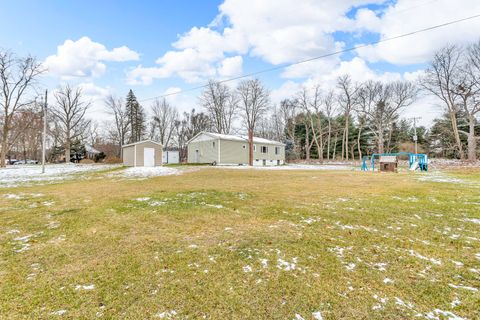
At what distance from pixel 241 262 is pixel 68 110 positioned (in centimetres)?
3971

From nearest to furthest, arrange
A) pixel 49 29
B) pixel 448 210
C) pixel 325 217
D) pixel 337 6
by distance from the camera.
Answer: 1. pixel 325 217
2. pixel 448 210
3. pixel 337 6
4. pixel 49 29

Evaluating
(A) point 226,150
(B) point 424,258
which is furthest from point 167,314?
(A) point 226,150

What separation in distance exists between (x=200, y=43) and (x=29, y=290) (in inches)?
661

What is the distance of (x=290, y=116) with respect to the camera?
41.3 metres

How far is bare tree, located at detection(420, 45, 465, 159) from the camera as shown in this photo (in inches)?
937

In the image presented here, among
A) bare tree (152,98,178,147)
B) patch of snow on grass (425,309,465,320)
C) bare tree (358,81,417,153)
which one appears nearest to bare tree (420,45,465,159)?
bare tree (358,81,417,153)

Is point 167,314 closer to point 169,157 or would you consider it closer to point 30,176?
point 30,176

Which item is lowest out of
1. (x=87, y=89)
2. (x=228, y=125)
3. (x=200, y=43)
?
(x=228, y=125)

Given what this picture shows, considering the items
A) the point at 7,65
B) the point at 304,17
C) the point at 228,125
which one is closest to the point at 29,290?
the point at 304,17

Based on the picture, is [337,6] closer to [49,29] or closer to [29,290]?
[29,290]

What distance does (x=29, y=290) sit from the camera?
2.38m

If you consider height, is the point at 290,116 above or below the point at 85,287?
above

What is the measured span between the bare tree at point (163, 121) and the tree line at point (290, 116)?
171mm

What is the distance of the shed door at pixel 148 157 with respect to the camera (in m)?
21.2
